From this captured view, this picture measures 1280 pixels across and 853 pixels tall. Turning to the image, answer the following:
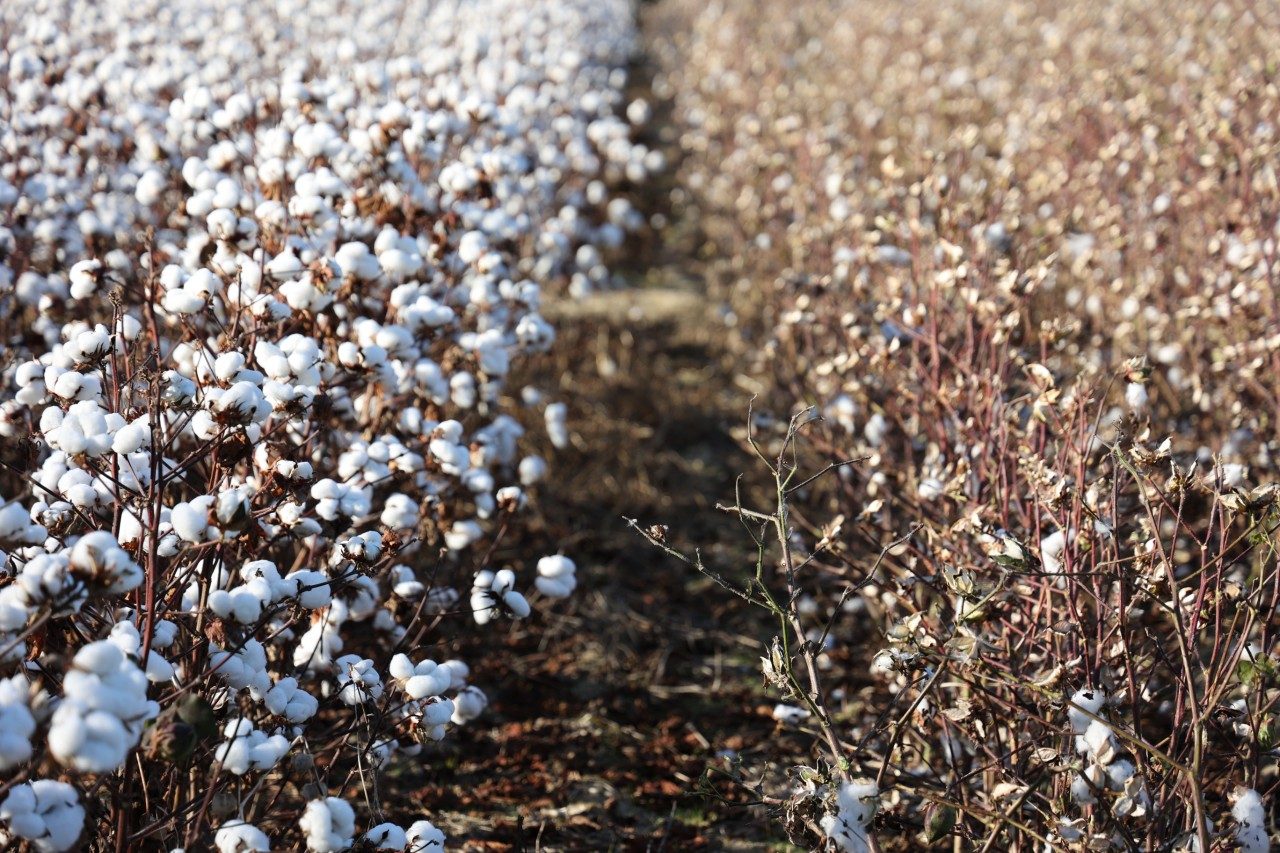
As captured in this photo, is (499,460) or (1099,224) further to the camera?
(1099,224)

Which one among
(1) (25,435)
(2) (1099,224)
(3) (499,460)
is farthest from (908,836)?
(2) (1099,224)

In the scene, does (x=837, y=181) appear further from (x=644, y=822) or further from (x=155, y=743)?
(x=155, y=743)

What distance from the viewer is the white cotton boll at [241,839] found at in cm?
154

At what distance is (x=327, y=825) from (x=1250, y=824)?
1453 millimetres

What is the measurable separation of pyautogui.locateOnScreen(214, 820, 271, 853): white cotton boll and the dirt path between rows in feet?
2.50

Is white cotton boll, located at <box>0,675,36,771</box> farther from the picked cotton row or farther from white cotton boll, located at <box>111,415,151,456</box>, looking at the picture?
white cotton boll, located at <box>111,415,151,456</box>

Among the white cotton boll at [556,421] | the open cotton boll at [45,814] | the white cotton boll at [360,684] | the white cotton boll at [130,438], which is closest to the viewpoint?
the open cotton boll at [45,814]

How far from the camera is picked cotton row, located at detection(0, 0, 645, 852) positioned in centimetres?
158

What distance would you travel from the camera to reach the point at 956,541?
2396 mm

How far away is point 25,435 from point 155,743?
0.97 m

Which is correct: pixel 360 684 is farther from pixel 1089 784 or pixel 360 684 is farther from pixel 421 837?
pixel 1089 784

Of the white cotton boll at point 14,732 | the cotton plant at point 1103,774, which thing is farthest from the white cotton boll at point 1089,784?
the white cotton boll at point 14,732

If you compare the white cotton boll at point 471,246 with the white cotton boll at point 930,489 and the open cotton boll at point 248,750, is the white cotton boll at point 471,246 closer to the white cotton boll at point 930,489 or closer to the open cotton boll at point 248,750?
the white cotton boll at point 930,489

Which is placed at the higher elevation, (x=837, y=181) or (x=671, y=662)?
(x=837, y=181)
